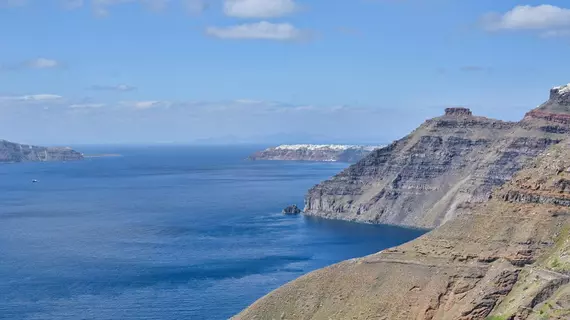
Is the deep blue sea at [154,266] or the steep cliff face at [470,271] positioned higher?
the steep cliff face at [470,271]

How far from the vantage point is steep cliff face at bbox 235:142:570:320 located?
86.1 m

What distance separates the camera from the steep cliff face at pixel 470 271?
3388 inches

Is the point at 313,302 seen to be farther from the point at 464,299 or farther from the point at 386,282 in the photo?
the point at 464,299

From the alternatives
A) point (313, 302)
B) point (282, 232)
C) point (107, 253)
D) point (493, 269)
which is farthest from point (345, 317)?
point (282, 232)

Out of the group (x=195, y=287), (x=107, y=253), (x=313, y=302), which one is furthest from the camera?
(x=107, y=253)

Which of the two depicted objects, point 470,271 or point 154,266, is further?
point 154,266

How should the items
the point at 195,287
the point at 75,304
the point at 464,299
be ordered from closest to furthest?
the point at 464,299 < the point at 75,304 < the point at 195,287

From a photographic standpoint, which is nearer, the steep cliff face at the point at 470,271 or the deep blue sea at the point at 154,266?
the steep cliff face at the point at 470,271

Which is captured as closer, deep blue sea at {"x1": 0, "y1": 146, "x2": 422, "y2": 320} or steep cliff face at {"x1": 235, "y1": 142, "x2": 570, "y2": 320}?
steep cliff face at {"x1": 235, "y1": 142, "x2": 570, "y2": 320}

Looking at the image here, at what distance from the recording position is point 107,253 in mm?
162500

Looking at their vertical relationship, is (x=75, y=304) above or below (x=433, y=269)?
below

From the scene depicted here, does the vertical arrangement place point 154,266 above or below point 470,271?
below

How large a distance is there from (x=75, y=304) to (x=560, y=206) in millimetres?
72727

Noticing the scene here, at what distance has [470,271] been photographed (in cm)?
9106
